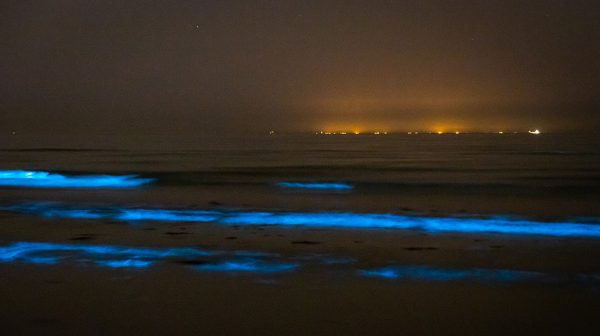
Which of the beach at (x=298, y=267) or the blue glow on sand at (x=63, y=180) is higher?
the beach at (x=298, y=267)

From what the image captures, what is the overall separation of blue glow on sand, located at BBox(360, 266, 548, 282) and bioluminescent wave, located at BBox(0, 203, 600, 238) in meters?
3.66

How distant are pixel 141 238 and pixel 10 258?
Answer: 2318 mm

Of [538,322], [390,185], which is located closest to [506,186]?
[390,185]

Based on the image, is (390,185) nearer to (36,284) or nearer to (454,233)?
(454,233)

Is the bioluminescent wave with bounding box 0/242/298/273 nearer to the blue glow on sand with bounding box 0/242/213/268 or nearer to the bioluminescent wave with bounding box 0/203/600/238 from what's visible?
the blue glow on sand with bounding box 0/242/213/268

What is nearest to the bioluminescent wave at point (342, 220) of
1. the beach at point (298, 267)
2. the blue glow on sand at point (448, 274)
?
the beach at point (298, 267)

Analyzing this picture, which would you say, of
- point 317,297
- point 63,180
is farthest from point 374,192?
point 317,297

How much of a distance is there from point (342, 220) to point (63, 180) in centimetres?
1822

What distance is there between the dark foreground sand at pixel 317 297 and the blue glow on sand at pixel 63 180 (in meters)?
15.6

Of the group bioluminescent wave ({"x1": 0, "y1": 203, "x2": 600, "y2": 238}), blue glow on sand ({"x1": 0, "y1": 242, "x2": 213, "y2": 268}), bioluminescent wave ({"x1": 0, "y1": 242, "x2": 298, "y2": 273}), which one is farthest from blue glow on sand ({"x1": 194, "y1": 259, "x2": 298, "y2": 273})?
bioluminescent wave ({"x1": 0, "y1": 203, "x2": 600, "y2": 238})

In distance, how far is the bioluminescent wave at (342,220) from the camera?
39.3 feet

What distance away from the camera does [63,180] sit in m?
27.3

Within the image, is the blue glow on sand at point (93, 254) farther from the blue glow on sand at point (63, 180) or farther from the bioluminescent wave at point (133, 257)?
the blue glow on sand at point (63, 180)

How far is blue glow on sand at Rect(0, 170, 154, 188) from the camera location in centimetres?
2430
